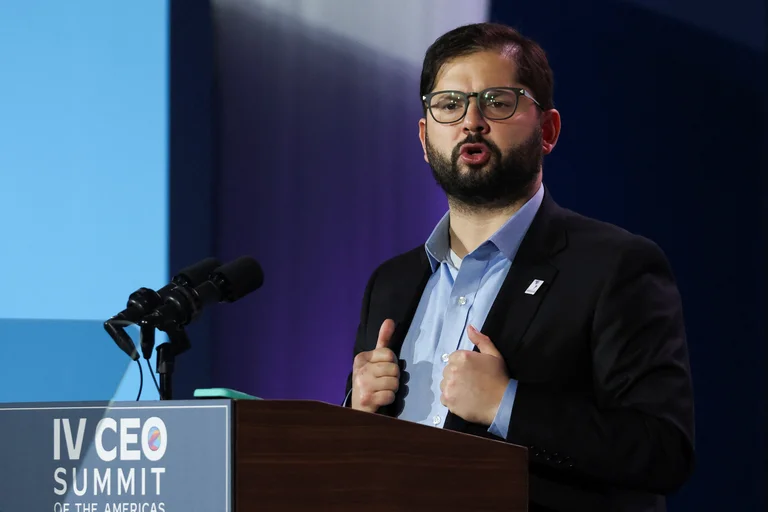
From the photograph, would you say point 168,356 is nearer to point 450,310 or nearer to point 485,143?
point 450,310

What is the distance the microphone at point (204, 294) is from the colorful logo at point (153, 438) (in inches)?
17.6

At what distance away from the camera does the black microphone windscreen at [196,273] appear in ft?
5.30

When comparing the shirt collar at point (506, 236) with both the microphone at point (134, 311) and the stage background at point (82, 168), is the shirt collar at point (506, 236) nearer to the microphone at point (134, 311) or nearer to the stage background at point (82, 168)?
the microphone at point (134, 311)

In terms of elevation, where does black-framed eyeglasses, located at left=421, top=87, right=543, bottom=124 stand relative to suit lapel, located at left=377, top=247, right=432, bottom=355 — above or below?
above

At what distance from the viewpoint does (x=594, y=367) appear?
170 cm

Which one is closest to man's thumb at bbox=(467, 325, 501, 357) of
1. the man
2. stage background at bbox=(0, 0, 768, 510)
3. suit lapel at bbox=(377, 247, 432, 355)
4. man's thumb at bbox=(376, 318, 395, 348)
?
the man

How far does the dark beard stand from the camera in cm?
192

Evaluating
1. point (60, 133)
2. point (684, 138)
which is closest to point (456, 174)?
point (684, 138)

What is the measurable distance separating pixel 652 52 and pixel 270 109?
1.32 meters

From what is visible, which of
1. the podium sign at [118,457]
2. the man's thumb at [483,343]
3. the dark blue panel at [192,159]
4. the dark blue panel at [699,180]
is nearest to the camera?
the podium sign at [118,457]

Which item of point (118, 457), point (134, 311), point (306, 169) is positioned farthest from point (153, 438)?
point (306, 169)

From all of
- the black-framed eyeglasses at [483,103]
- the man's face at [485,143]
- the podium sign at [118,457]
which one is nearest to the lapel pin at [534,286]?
the man's face at [485,143]

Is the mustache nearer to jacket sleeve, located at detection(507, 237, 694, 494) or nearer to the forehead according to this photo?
the forehead

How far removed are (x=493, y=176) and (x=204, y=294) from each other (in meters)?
0.65
